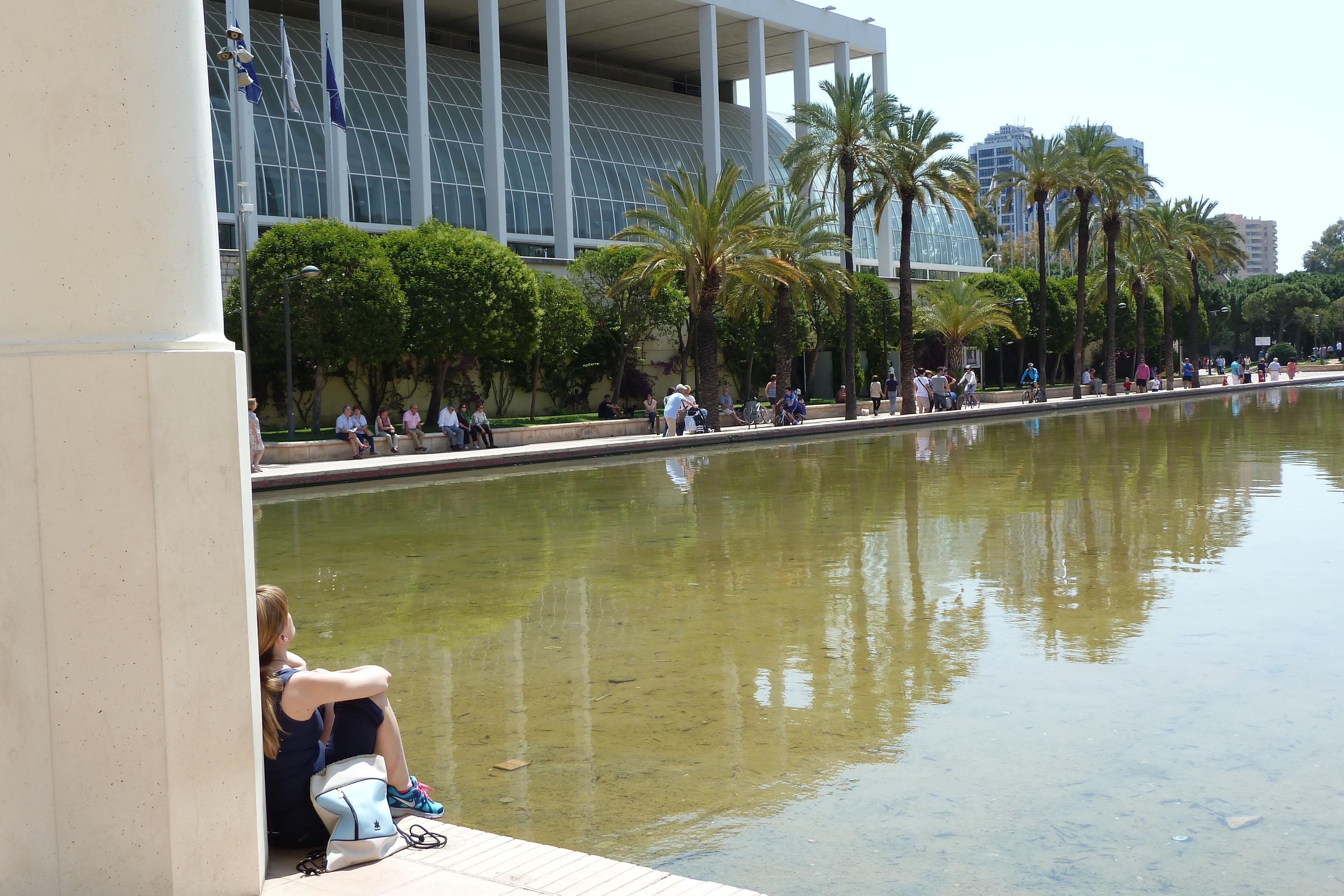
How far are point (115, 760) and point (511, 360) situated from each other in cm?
3791

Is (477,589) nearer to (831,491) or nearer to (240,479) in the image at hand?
(240,479)

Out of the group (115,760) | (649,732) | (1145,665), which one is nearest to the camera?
(115,760)

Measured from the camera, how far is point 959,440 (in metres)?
29.3

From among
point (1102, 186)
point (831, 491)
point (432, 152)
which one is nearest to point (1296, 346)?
point (1102, 186)

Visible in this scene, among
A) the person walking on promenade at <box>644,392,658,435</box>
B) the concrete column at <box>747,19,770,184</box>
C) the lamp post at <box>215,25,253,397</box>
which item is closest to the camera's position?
the lamp post at <box>215,25,253,397</box>

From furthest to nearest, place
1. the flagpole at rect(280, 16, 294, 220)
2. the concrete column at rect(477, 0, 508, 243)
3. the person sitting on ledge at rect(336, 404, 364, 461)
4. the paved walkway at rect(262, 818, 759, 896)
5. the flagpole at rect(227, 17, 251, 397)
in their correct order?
1. the concrete column at rect(477, 0, 508, 243)
2. the flagpole at rect(280, 16, 294, 220)
3. the person sitting on ledge at rect(336, 404, 364, 461)
4. the flagpole at rect(227, 17, 251, 397)
5. the paved walkway at rect(262, 818, 759, 896)

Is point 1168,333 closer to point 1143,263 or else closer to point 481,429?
point 1143,263

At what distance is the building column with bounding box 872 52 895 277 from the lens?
60156 millimetres

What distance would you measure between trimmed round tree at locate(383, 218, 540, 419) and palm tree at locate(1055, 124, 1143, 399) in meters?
30.5

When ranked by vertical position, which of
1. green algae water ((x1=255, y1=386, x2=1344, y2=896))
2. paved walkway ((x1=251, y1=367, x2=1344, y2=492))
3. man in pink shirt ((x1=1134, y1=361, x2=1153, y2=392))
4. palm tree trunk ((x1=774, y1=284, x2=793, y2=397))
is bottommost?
green algae water ((x1=255, y1=386, x2=1344, y2=896))

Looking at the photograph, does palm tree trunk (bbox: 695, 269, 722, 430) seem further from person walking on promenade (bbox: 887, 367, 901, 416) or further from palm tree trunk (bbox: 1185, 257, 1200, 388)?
palm tree trunk (bbox: 1185, 257, 1200, 388)

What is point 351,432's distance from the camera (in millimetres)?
27906

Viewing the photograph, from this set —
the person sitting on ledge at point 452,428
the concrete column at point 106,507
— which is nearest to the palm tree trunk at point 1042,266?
the person sitting on ledge at point 452,428

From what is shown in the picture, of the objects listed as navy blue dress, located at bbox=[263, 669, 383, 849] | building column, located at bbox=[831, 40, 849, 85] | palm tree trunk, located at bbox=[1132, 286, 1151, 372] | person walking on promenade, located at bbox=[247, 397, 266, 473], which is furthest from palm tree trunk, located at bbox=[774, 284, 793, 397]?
navy blue dress, located at bbox=[263, 669, 383, 849]
